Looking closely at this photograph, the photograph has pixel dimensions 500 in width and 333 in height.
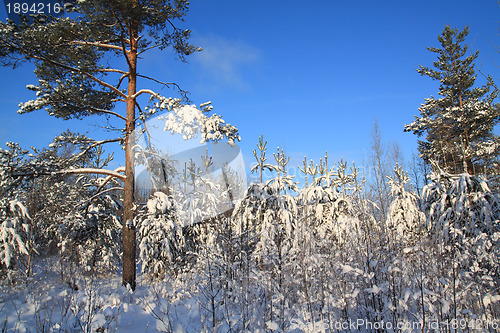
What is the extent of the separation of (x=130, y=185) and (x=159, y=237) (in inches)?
83.1

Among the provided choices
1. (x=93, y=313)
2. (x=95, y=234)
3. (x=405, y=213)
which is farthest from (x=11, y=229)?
(x=405, y=213)

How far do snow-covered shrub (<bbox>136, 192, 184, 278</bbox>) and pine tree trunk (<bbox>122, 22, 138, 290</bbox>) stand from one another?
1.20m

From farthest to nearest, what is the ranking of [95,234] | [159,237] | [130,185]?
[95,234], [159,237], [130,185]

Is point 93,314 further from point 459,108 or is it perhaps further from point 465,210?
point 459,108

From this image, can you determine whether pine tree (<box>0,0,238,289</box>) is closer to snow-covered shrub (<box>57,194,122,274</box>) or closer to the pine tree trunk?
the pine tree trunk

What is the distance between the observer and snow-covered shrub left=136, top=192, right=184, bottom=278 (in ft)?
26.3

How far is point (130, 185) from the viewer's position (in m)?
7.00

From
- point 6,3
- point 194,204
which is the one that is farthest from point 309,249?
point 6,3

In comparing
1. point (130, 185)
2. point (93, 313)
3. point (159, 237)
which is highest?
point (130, 185)

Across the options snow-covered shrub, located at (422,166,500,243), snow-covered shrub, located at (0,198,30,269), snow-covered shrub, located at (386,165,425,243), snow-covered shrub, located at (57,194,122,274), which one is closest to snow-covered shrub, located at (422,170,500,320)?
snow-covered shrub, located at (422,166,500,243)

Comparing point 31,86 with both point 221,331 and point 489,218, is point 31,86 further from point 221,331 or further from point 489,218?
point 489,218

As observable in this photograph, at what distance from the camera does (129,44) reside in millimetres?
7535

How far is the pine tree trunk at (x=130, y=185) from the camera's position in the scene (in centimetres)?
669

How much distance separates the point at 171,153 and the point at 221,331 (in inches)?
223
